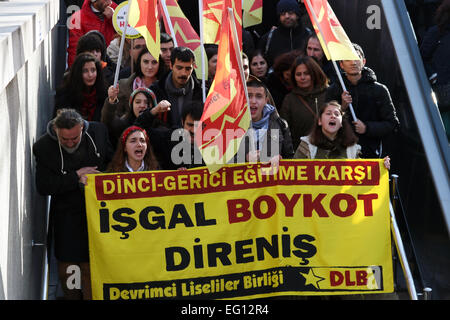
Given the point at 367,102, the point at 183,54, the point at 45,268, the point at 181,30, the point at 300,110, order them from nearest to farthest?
the point at 45,268 < the point at 183,54 < the point at 300,110 < the point at 367,102 < the point at 181,30

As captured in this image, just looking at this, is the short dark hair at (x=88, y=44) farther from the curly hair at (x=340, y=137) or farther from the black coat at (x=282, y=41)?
the curly hair at (x=340, y=137)

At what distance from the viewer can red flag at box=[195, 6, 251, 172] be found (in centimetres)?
712

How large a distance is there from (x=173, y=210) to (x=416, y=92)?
10.6ft

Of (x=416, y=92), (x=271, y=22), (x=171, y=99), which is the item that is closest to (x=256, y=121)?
(x=171, y=99)

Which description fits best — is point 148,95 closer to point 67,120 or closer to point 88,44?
point 67,120

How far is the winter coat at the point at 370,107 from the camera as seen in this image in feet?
28.8

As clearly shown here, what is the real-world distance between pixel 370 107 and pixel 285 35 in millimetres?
2267

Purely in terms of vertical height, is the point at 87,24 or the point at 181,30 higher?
the point at 87,24

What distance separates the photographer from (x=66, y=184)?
7090mm

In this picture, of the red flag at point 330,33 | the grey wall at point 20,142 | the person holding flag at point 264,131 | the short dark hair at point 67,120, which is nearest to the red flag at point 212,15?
the red flag at point 330,33

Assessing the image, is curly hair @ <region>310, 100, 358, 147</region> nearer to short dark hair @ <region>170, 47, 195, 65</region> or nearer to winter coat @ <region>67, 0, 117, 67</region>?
short dark hair @ <region>170, 47, 195, 65</region>

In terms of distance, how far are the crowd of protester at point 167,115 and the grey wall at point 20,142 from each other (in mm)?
236

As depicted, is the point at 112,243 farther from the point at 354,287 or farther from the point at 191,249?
the point at 354,287

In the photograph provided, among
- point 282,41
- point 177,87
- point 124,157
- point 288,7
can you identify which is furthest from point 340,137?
point 288,7
